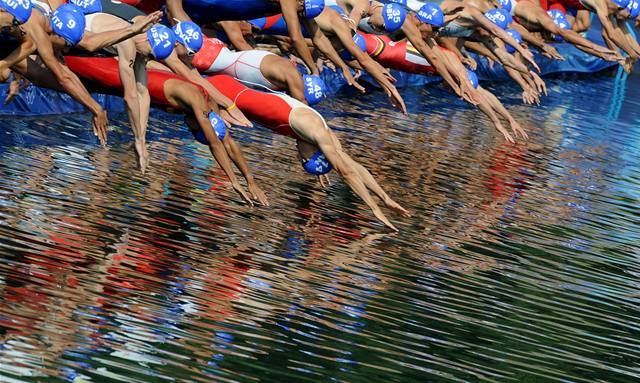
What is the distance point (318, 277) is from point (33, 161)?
3552 mm

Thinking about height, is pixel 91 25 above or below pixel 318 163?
above

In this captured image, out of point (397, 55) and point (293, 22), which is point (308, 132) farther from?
point (397, 55)

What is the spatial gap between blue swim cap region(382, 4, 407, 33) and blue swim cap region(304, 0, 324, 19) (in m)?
1.82

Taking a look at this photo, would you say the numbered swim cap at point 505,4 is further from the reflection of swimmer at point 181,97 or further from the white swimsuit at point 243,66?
the reflection of swimmer at point 181,97

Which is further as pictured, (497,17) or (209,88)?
(497,17)

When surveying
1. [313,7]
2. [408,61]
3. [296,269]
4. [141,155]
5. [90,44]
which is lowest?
[296,269]

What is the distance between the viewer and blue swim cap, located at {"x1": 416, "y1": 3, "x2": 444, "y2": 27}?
53.2 feet

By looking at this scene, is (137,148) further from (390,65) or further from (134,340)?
(390,65)

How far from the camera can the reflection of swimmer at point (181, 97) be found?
11508 mm

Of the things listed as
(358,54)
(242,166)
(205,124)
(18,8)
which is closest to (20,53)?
(18,8)

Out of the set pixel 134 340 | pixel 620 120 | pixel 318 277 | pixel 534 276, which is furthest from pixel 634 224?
pixel 620 120

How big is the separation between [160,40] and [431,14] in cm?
554

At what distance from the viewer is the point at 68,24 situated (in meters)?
11.0

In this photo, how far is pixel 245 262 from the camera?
31.9ft
